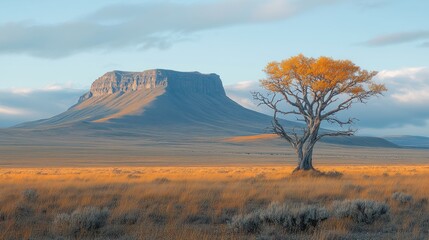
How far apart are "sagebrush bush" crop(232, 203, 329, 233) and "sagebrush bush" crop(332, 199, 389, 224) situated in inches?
44.5

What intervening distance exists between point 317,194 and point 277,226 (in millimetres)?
6571

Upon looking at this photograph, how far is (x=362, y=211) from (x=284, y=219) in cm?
233

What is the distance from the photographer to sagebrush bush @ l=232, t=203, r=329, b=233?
10.4 m

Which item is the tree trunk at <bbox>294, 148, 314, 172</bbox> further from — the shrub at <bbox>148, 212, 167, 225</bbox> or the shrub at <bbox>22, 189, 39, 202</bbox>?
the shrub at <bbox>148, 212, 167, 225</bbox>

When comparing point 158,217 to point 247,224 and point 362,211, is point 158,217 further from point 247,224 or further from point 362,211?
point 362,211

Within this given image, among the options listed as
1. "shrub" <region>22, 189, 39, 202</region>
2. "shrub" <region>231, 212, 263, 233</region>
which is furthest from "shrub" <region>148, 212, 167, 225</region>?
"shrub" <region>22, 189, 39, 202</region>

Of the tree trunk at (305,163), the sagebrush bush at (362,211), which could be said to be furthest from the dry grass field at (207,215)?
the tree trunk at (305,163)

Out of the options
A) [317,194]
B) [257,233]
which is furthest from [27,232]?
[317,194]

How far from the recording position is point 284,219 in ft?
35.1

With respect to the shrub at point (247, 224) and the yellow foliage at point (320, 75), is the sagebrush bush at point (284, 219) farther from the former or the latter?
the yellow foliage at point (320, 75)

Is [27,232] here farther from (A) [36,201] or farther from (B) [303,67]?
(B) [303,67]

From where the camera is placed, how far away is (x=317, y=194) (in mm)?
16875

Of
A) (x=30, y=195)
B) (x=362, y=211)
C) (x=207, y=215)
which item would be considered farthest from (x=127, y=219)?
(x=362, y=211)

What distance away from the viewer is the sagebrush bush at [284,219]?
1041 cm
